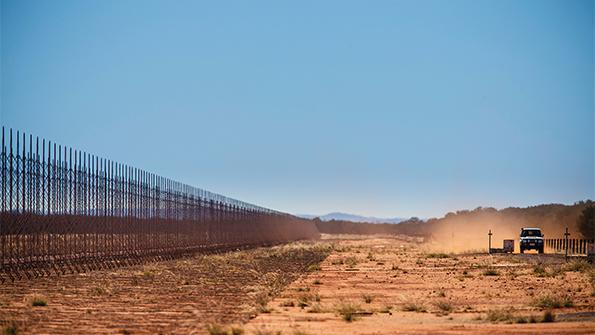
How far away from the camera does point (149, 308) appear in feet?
56.8

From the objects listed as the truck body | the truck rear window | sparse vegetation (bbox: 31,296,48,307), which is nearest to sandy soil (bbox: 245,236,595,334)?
sparse vegetation (bbox: 31,296,48,307)

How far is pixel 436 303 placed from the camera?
731 inches

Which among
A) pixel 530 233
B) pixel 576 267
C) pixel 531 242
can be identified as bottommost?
pixel 576 267

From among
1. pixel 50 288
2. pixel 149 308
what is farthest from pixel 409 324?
pixel 50 288

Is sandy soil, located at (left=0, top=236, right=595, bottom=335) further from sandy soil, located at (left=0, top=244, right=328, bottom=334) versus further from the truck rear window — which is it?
the truck rear window

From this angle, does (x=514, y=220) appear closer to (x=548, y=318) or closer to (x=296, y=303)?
(x=296, y=303)

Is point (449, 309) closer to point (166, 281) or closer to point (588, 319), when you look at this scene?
point (588, 319)

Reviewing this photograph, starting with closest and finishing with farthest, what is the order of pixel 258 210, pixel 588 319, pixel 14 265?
1. pixel 588 319
2. pixel 14 265
3. pixel 258 210

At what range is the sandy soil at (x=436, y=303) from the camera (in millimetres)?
14323

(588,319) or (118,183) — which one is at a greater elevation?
(118,183)

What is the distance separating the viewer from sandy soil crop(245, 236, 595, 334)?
14.3m

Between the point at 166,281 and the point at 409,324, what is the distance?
39.8 ft

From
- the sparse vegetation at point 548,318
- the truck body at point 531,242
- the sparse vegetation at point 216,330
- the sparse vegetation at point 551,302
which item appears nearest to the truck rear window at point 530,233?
the truck body at point 531,242

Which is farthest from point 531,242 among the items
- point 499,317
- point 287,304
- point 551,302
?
point 499,317
